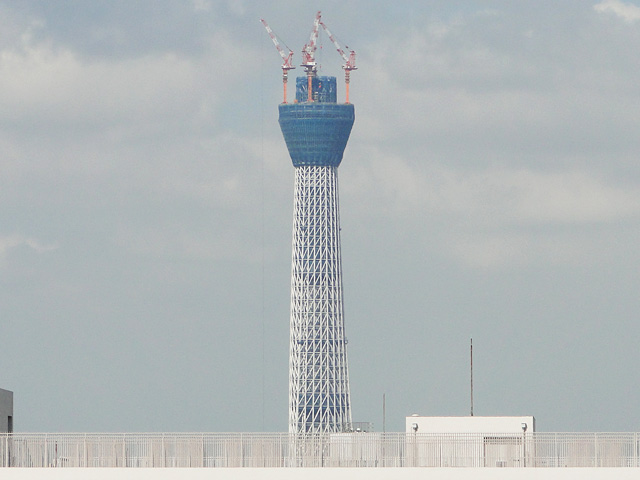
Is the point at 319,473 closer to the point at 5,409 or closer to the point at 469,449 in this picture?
the point at 469,449

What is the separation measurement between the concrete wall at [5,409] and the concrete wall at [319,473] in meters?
12.8

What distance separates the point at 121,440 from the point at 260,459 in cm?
857

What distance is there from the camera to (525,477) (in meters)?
105

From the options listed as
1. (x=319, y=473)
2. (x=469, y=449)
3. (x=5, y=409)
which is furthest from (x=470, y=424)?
(x=5, y=409)

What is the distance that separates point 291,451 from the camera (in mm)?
109125

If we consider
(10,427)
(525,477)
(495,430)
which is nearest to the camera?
(525,477)

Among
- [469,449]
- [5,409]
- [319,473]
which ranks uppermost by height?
[5,409]

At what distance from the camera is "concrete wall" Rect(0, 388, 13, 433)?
121 meters

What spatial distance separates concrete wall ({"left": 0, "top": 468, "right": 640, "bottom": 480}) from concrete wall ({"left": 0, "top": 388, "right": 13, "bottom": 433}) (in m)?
12.8

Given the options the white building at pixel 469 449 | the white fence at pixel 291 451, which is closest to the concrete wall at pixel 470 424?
the white building at pixel 469 449

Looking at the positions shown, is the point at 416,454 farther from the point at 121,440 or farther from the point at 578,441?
the point at 121,440

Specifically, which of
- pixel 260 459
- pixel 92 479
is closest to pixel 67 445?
pixel 92 479

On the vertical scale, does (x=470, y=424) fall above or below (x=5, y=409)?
below

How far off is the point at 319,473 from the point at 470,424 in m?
32.5
